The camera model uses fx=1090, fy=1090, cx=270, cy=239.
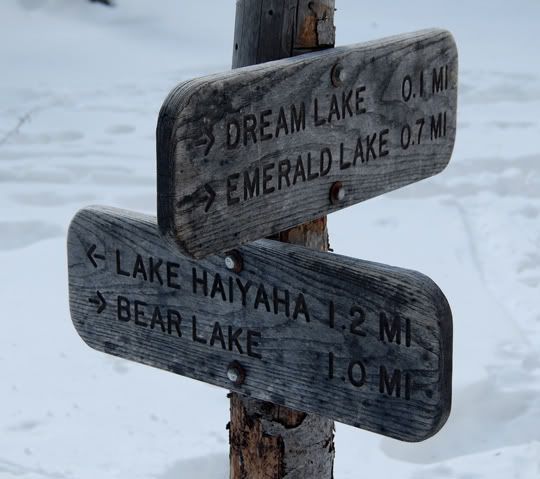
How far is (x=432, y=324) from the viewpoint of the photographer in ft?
5.40

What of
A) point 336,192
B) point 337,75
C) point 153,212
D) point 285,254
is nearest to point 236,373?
point 285,254

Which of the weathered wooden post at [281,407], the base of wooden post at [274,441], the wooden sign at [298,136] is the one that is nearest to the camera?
the wooden sign at [298,136]

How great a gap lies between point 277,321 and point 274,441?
0.40 m

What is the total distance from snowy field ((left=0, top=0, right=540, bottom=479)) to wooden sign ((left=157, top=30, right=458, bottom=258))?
2.15 meters

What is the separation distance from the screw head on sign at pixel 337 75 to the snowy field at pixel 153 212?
236 cm

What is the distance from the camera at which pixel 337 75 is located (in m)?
1.81

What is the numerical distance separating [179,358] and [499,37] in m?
8.51

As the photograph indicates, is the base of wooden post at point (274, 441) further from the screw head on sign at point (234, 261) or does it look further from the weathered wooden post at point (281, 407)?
the screw head on sign at point (234, 261)

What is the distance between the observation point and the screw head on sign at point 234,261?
1.84 metres

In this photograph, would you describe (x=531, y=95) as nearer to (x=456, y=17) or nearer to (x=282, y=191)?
(x=456, y=17)

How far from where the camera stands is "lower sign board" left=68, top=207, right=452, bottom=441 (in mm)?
1678

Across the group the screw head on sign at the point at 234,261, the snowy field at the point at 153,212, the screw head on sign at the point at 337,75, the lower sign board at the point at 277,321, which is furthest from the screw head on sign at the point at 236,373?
the snowy field at the point at 153,212

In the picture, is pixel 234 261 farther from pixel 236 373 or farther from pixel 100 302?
pixel 100 302

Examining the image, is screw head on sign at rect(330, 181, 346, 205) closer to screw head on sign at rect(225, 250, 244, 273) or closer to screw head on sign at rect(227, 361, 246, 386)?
screw head on sign at rect(225, 250, 244, 273)
